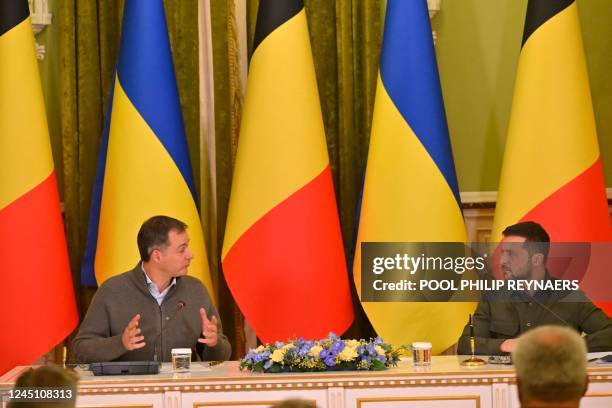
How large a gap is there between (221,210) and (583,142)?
71.8 inches

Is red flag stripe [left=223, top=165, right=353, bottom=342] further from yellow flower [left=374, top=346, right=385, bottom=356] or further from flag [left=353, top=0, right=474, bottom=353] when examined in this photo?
yellow flower [left=374, top=346, right=385, bottom=356]

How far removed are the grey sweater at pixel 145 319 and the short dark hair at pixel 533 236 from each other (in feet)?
4.25

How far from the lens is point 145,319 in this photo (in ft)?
13.5

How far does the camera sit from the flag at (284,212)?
15.7 ft

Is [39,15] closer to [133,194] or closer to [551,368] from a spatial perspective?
[133,194]

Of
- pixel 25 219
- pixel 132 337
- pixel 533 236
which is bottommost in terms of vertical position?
pixel 132 337

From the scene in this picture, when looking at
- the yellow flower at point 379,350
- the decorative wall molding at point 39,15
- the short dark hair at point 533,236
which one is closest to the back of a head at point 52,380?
the yellow flower at point 379,350

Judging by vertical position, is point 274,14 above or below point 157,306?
above

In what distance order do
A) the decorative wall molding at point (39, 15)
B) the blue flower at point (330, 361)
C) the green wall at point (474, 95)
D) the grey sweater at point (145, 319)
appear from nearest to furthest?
1. the blue flower at point (330, 361)
2. the grey sweater at point (145, 319)
3. the decorative wall molding at point (39, 15)
4. the green wall at point (474, 95)

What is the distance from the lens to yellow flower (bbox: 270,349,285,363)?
363 centimetres

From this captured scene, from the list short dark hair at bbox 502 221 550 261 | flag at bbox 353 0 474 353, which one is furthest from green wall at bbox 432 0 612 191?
short dark hair at bbox 502 221 550 261

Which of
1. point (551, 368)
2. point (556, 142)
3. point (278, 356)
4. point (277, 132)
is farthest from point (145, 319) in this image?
point (551, 368)

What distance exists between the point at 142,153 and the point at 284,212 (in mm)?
728

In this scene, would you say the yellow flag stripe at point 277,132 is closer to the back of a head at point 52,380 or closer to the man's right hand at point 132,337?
the man's right hand at point 132,337
